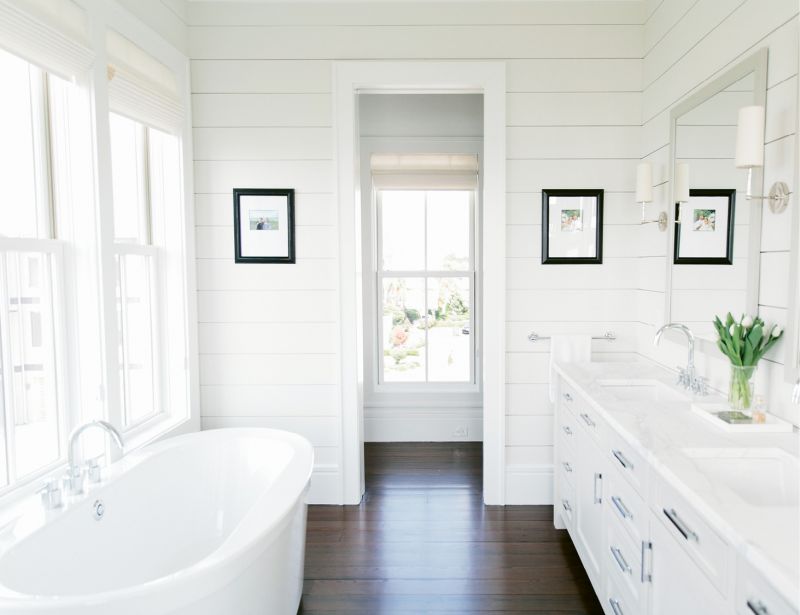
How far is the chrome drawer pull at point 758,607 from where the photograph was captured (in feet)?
3.35

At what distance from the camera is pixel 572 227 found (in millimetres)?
3168

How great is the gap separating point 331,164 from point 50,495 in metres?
2.11

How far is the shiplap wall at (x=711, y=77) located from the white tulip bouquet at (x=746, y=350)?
0.15 ft

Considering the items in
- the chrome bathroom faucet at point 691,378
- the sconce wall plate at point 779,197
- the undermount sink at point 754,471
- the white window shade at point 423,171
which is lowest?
the undermount sink at point 754,471

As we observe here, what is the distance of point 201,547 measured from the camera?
2490mm

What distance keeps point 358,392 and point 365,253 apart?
1.33 m

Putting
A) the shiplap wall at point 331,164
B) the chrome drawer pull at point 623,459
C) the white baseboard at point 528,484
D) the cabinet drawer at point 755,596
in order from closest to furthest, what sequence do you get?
the cabinet drawer at point 755,596 → the chrome drawer pull at point 623,459 → the shiplap wall at point 331,164 → the white baseboard at point 528,484

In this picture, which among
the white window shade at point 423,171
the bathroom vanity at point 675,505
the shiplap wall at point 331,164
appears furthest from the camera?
the white window shade at point 423,171

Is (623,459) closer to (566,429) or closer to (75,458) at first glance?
(566,429)

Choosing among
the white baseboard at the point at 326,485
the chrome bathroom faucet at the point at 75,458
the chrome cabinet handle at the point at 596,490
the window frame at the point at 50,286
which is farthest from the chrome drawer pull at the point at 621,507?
the window frame at the point at 50,286

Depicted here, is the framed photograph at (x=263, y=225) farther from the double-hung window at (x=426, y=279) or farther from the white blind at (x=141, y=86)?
the double-hung window at (x=426, y=279)

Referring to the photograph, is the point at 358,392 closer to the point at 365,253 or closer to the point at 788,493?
the point at 365,253

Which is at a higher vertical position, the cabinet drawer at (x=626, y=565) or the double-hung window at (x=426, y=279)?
the double-hung window at (x=426, y=279)

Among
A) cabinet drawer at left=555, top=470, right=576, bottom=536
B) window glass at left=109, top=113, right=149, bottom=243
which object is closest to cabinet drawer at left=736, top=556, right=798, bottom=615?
cabinet drawer at left=555, top=470, right=576, bottom=536
